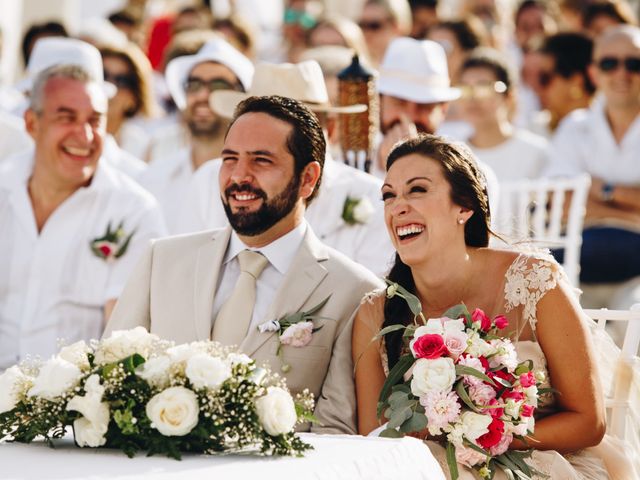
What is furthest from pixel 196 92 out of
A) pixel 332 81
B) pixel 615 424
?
pixel 615 424

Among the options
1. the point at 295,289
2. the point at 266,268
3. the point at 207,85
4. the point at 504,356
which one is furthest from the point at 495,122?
the point at 504,356

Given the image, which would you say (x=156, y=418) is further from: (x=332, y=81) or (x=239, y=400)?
(x=332, y=81)

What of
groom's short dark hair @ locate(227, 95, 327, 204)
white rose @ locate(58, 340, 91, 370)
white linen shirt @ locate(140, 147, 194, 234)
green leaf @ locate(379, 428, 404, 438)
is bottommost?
green leaf @ locate(379, 428, 404, 438)

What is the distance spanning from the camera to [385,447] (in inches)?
156

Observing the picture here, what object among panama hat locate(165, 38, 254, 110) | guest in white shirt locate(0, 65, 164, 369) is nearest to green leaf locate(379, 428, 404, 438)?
guest in white shirt locate(0, 65, 164, 369)

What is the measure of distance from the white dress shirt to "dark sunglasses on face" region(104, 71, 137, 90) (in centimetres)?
485

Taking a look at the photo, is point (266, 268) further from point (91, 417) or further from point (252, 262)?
point (91, 417)

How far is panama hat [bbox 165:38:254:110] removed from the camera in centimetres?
875

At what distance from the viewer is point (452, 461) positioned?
4.52m

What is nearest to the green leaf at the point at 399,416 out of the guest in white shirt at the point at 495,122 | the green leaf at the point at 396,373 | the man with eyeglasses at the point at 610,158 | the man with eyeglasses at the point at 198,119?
the green leaf at the point at 396,373

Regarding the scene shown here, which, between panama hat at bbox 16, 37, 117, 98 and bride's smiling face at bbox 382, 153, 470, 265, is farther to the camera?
panama hat at bbox 16, 37, 117, 98

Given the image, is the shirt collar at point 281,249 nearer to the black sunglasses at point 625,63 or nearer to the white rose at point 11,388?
the white rose at point 11,388

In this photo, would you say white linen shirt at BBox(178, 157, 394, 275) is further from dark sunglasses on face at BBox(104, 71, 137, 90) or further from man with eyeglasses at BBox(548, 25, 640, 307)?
dark sunglasses on face at BBox(104, 71, 137, 90)

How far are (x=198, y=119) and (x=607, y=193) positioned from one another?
2.85 m
